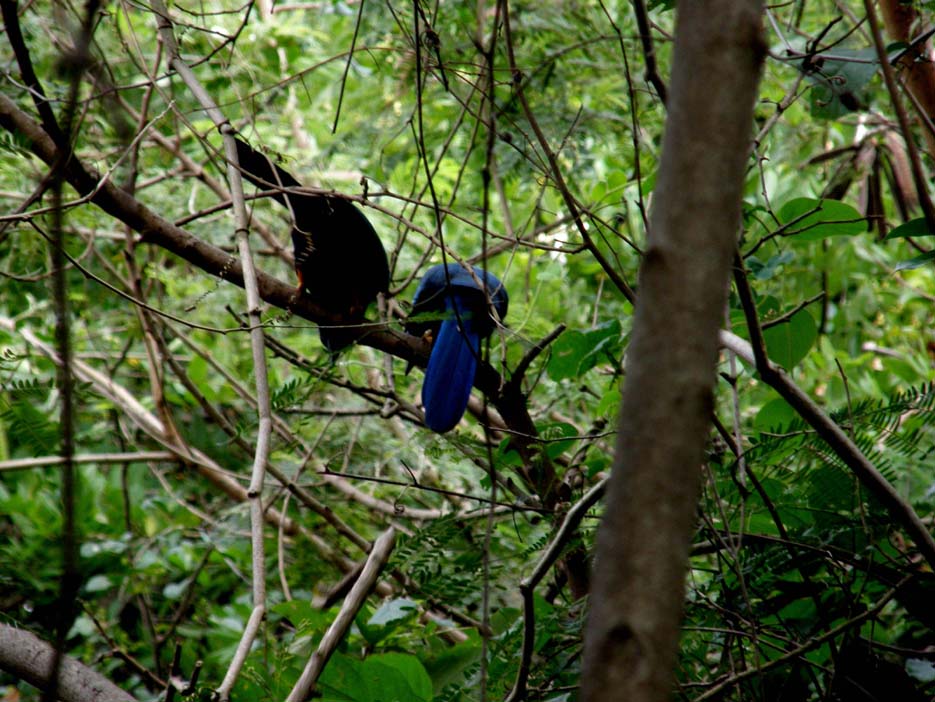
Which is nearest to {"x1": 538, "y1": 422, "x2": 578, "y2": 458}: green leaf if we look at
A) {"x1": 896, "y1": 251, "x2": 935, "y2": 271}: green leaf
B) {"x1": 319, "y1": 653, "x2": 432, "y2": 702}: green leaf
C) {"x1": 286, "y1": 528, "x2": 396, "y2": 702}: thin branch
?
{"x1": 286, "y1": 528, "x2": 396, "y2": 702}: thin branch

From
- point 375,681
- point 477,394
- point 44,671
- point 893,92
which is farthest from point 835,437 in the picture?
point 477,394

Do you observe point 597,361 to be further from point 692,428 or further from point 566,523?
point 692,428

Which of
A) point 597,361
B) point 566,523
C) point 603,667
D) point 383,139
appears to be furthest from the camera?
point 383,139

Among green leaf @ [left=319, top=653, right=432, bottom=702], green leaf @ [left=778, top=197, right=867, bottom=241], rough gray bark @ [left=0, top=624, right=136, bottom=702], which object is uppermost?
green leaf @ [left=778, top=197, right=867, bottom=241]

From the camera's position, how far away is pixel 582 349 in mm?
2348

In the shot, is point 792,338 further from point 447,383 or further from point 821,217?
point 447,383

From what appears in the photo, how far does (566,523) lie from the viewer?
151cm

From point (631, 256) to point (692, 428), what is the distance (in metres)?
3.28

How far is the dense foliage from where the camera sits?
1928 millimetres

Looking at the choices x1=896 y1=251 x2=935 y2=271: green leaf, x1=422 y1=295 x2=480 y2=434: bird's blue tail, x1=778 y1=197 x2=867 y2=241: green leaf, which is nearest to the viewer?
x1=896 y1=251 x2=935 y2=271: green leaf

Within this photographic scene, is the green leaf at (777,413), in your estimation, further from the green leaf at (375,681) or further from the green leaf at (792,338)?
the green leaf at (375,681)

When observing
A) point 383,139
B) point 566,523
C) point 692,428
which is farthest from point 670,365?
point 383,139

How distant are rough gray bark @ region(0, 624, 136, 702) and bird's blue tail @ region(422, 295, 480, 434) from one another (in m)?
1.20

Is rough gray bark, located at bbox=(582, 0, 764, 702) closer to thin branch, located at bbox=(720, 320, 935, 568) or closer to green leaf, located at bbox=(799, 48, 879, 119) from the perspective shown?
thin branch, located at bbox=(720, 320, 935, 568)
